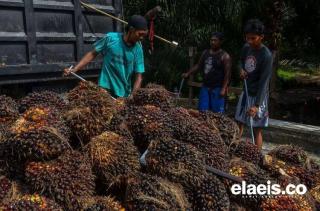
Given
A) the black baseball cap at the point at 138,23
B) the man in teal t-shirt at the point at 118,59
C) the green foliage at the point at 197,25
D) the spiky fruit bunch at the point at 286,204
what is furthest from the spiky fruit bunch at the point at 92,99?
the green foliage at the point at 197,25

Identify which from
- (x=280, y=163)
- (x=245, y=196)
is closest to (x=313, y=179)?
(x=280, y=163)

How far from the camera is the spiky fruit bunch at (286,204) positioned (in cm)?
218

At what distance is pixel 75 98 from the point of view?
2596mm

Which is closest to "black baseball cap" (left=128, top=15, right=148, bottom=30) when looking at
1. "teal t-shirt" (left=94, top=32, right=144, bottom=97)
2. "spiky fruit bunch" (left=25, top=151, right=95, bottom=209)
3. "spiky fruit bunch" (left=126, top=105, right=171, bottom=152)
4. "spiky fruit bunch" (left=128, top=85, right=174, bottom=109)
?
"teal t-shirt" (left=94, top=32, right=144, bottom=97)

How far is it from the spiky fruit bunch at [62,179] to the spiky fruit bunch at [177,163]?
0.33 metres

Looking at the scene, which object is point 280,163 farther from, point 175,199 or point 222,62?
point 222,62

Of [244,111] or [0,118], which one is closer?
[0,118]

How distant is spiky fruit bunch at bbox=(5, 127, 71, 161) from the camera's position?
1.90 meters

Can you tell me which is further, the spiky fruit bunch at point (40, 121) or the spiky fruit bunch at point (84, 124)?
the spiky fruit bunch at point (84, 124)

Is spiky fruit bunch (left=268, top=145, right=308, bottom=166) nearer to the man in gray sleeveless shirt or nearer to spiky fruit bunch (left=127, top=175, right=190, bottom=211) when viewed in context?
spiky fruit bunch (left=127, top=175, right=190, bottom=211)

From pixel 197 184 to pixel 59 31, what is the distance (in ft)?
10.9

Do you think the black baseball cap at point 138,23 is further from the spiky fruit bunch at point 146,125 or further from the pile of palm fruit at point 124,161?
the spiky fruit bunch at point 146,125

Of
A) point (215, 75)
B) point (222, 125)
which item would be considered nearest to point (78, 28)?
point (215, 75)

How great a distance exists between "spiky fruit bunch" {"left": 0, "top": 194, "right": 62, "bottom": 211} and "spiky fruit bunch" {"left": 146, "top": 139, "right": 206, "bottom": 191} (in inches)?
20.8
